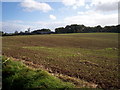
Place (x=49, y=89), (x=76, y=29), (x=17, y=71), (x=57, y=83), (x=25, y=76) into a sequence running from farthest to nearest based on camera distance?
(x=76, y=29)
(x=17, y=71)
(x=25, y=76)
(x=57, y=83)
(x=49, y=89)

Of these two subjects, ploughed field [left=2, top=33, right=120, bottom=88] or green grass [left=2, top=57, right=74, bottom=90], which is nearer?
green grass [left=2, top=57, right=74, bottom=90]

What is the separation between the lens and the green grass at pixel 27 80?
7.02m

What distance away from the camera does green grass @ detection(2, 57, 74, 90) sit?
7.02 metres

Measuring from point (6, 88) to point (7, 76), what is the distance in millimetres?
1173

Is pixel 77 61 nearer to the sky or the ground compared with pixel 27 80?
nearer to the ground

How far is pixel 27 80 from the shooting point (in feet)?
24.7

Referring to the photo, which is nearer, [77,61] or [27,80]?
[27,80]

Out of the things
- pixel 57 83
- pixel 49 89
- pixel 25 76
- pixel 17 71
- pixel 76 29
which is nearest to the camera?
pixel 49 89

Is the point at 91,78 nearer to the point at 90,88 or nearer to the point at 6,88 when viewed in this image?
the point at 90,88

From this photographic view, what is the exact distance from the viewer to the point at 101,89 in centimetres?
722

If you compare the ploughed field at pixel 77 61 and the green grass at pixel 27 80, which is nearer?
the green grass at pixel 27 80

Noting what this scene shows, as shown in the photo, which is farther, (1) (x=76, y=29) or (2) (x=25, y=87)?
(1) (x=76, y=29)

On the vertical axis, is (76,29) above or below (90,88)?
above

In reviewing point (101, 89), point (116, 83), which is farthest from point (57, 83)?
point (116, 83)
